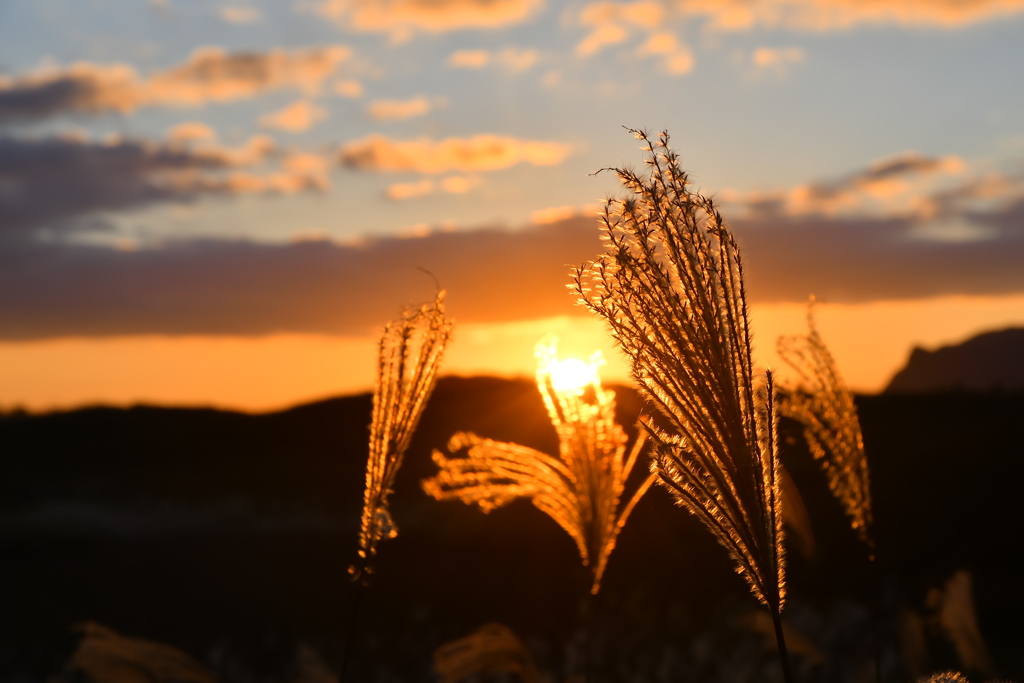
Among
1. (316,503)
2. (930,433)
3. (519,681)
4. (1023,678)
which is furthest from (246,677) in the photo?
(930,433)

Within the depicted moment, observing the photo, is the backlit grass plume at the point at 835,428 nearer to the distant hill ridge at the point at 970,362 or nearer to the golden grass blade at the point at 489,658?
the golden grass blade at the point at 489,658

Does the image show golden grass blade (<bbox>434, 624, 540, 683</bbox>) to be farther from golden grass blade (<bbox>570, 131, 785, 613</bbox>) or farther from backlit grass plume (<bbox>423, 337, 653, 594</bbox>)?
golden grass blade (<bbox>570, 131, 785, 613</bbox>)

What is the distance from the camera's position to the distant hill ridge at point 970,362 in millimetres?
40500

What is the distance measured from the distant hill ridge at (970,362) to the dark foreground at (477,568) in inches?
670

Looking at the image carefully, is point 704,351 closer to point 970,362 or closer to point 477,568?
point 477,568

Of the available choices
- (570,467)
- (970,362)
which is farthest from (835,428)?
(970,362)

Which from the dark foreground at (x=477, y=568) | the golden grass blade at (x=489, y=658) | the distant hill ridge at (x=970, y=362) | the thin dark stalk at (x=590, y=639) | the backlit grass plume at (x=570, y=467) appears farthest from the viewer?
the distant hill ridge at (x=970, y=362)

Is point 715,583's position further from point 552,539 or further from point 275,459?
point 275,459

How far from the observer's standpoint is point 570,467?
584 centimetres

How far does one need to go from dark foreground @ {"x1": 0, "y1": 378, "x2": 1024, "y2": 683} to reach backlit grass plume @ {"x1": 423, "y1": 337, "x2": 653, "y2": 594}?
2.07 ft

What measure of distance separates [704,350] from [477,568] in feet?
43.1

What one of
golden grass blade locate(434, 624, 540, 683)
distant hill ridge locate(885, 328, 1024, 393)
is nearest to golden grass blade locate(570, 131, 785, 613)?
golden grass blade locate(434, 624, 540, 683)

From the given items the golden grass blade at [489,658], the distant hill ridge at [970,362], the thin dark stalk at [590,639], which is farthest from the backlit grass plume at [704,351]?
the distant hill ridge at [970,362]

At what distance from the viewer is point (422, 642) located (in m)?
11.3
